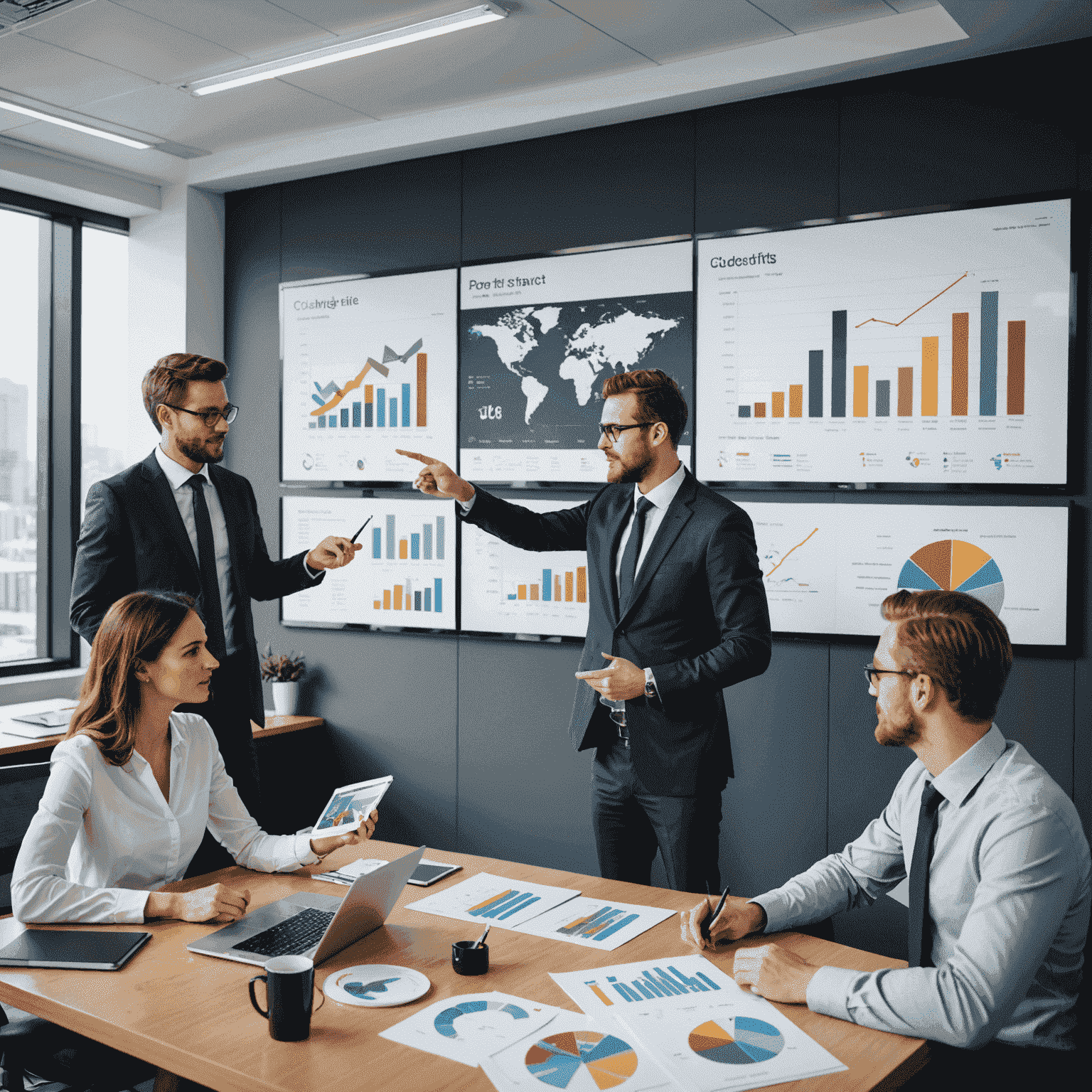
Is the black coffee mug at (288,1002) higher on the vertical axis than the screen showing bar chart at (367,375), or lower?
lower

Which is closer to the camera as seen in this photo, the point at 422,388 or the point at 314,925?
the point at 314,925

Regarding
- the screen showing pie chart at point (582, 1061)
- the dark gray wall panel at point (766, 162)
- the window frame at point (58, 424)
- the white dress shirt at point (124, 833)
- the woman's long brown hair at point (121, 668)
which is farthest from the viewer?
the window frame at point (58, 424)

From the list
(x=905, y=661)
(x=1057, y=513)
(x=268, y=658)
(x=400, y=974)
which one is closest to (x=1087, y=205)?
(x=1057, y=513)

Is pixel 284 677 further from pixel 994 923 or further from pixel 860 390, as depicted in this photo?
pixel 994 923

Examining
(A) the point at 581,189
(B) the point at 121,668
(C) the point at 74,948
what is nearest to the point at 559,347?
(A) the point at 581,189

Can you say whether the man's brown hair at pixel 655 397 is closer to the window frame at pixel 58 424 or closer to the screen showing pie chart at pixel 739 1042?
the screen showing pie chart at pixel 739 1042

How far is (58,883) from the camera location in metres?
1.87

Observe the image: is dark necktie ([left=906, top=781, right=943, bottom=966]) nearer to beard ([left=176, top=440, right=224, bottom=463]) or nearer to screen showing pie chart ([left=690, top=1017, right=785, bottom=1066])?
screen showing pie chart ([left=690, top=1017, right=785, bottom=1066])

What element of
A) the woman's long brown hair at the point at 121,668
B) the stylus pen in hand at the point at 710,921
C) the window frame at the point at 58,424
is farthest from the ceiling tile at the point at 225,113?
the stylus pen in hand at the point at 710,921

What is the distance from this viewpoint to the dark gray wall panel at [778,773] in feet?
11.3

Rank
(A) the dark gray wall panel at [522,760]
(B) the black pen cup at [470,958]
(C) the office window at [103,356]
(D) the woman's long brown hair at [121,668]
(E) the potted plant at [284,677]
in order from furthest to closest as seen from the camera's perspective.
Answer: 1. (C) the office window at [103,356]
2. (E) the potted plant at [284,677]
3. (A) the dark gray wall panel at [522,760]
4. (D) the woman's long brown hair at [121,668]
5. (B) the black pen cup at [470,958]

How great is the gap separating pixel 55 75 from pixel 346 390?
4.92 feet

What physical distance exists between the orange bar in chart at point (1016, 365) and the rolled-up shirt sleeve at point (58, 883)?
265 centimetres

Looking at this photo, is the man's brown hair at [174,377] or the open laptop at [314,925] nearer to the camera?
the open laptop at [314,925]
